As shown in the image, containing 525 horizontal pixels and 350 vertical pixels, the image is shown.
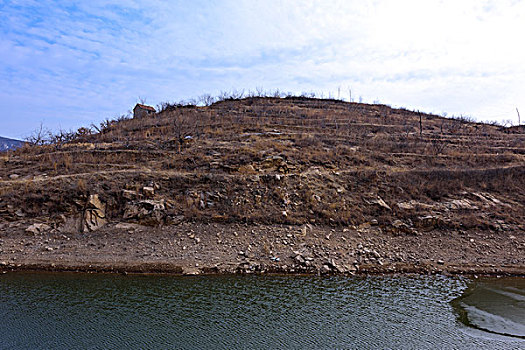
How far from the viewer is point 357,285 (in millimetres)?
9742

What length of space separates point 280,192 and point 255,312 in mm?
6998

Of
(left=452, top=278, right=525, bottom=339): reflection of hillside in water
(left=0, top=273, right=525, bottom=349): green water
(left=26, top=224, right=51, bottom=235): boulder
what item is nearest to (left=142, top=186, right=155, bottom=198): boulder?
(left=26, top=224, right=51, bottom=235): boulder

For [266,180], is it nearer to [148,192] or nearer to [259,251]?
[259,251]

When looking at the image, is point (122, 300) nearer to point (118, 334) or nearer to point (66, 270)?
point (118, 334)

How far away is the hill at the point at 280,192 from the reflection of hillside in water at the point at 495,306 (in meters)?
1.73

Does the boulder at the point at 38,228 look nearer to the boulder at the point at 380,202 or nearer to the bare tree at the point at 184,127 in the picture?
the bare tree at the point at 184,127

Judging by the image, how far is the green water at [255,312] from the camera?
6641 millimetres

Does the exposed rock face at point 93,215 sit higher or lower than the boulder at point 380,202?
higher

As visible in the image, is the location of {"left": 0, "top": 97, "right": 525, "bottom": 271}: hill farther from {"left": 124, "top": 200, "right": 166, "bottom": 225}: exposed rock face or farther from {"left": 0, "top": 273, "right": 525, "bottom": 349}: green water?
{"left": 0, "top": 273, "right": 525, "bottom": 349}: green water

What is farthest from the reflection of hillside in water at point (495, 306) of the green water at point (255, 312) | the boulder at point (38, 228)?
the boulder at point (38, 228)

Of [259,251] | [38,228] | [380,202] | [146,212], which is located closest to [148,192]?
[146,212]

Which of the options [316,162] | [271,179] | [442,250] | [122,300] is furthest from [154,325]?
[316,162]

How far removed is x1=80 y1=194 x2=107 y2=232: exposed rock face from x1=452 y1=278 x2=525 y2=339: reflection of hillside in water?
1246 cm

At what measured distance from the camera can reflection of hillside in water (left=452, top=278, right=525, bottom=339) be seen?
7527 mm
